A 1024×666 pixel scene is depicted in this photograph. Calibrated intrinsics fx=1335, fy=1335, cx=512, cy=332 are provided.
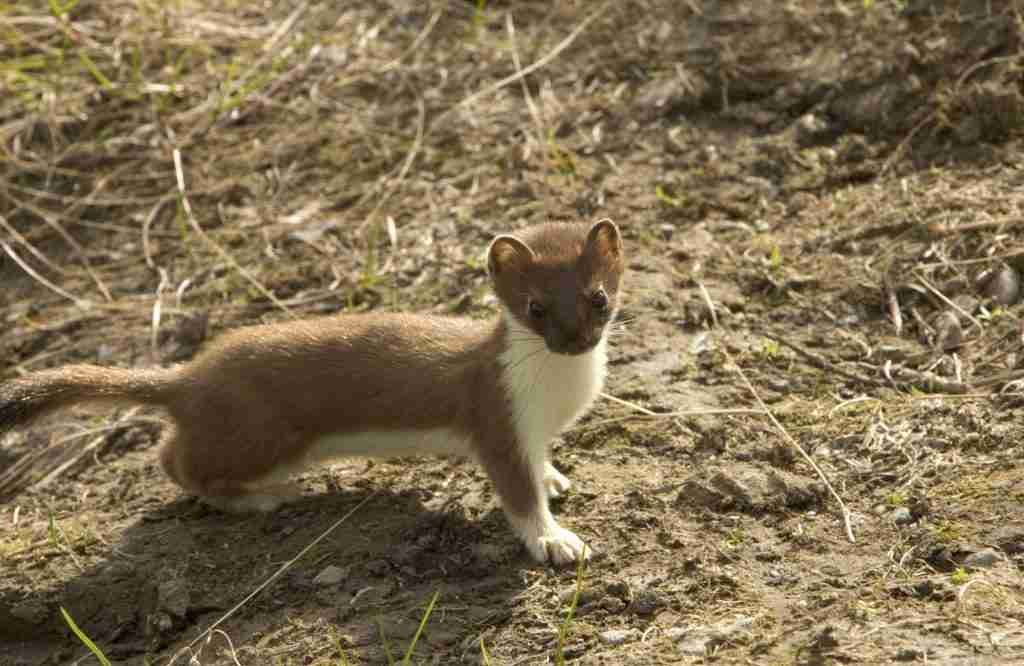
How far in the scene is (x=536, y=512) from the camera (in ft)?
14.6

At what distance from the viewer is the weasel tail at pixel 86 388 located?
4961 mm

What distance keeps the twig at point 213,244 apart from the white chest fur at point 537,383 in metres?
1.92

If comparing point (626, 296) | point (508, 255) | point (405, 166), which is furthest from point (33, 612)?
point (405, 166)

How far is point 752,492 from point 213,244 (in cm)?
345

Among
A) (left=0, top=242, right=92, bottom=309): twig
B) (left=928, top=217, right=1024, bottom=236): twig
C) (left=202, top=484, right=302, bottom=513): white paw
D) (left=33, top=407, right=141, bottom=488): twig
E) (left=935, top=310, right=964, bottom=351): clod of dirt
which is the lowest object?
(left=33, top=407, right=141, bottom=488): twig

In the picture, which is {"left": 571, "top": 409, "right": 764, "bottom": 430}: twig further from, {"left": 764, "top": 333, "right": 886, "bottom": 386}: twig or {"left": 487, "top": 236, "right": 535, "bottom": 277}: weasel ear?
{"left": 487, "top": 236, "right": 535, "bottom": 277}: weasel ear

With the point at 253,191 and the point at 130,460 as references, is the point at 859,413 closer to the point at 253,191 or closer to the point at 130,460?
A: the point at 130,460

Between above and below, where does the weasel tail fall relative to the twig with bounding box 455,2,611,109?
below

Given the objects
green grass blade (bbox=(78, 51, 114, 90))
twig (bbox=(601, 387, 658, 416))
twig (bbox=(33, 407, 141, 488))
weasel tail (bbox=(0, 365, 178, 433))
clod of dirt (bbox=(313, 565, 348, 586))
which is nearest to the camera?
clod of dirt (bbox=(313, 565, 348, 586))

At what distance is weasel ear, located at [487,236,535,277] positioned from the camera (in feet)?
14.8

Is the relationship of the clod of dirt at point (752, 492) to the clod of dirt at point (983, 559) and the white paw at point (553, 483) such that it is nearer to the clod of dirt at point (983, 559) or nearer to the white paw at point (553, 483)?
the white paw at point (553, 483)

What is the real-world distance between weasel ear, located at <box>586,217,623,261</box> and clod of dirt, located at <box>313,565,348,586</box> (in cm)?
138

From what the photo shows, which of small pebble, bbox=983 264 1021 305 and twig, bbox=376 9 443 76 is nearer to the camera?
small pebble, bbox=983 264 1021 305

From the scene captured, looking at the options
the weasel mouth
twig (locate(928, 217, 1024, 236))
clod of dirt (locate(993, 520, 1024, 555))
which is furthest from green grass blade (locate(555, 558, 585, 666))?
twig (locate(928, 217, 1024, 236))
